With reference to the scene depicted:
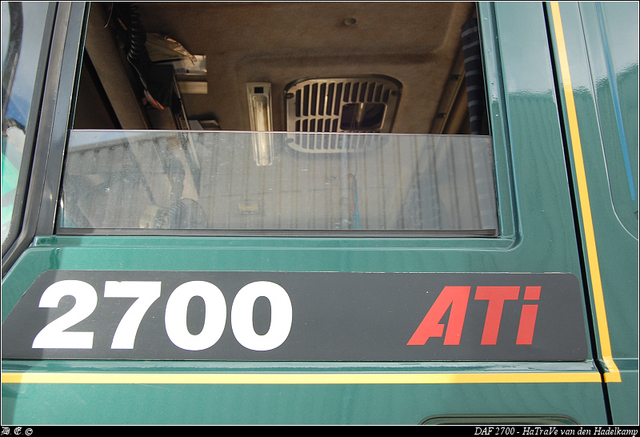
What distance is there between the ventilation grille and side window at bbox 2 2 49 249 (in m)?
1.25

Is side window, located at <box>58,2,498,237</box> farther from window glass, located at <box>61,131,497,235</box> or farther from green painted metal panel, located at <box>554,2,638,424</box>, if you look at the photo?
green painted metal panel, located at <box>554,2,638,424</box>

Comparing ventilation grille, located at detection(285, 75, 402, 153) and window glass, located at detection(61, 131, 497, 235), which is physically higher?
ventilation grille, located at detection(285, 75, 402, 153)

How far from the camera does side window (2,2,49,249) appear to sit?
0.99 metres

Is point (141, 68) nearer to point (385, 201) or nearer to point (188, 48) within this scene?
point (188, 48)

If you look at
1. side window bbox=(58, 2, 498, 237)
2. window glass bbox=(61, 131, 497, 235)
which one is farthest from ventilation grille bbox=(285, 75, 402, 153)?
window glass bbox=(61, 131, 497, 235)

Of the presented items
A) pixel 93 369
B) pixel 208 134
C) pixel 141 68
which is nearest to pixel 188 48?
pixel 141 68

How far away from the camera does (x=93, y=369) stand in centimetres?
91

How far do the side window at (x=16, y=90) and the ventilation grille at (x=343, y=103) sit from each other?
4.10ft

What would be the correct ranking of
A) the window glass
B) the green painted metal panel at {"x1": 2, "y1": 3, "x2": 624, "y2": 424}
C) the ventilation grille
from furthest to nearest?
the ventilation grille < the window glass < the green painted metal panel at {"x1": 2, "y1": 3, "x2": 624, "y2": 424}

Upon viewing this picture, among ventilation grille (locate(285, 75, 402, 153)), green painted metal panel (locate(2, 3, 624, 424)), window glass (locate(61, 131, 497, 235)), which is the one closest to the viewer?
green painted metal panel (locate(2, 3, 624, 424))

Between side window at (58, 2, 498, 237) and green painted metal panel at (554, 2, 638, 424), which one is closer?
green painted metal panel at (554, 2, 638, 424)

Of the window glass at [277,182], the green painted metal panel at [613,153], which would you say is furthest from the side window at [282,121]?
the green painted metal panel at [613,153]

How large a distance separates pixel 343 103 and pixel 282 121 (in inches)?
14.5

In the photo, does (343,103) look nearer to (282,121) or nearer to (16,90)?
(282,121)
